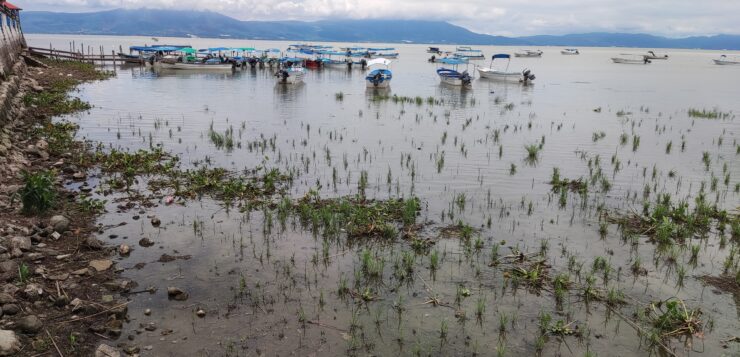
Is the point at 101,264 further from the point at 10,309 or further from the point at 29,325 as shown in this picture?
the point at 29,325

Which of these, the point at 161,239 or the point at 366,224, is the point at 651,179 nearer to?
the point at 366,224

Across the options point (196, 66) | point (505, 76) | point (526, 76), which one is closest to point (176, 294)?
point (526, 76)

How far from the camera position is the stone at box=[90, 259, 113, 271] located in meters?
8.21

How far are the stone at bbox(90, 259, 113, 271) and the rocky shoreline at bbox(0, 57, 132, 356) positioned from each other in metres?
0.01

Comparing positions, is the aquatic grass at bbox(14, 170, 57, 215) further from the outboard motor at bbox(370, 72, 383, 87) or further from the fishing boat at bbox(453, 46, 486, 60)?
the fishing boat at bbox(453, 46, 486, 60)

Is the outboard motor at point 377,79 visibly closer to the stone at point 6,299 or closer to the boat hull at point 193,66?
the boat hull at point 193,66

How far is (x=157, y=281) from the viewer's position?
8109 mm

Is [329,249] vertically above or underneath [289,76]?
underneath

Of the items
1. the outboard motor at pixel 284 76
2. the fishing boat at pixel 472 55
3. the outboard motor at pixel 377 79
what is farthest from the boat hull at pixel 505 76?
→ the fishing boat at pixel 472 55

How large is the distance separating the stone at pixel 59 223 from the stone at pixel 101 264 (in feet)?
5.38

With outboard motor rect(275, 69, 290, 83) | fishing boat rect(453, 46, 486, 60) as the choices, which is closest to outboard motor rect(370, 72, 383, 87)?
outboard motor rect(275, 69, 290, 83)

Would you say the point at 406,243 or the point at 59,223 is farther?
the point at 406,243

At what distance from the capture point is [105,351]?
19.7 feet

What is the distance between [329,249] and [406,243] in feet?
5.08
